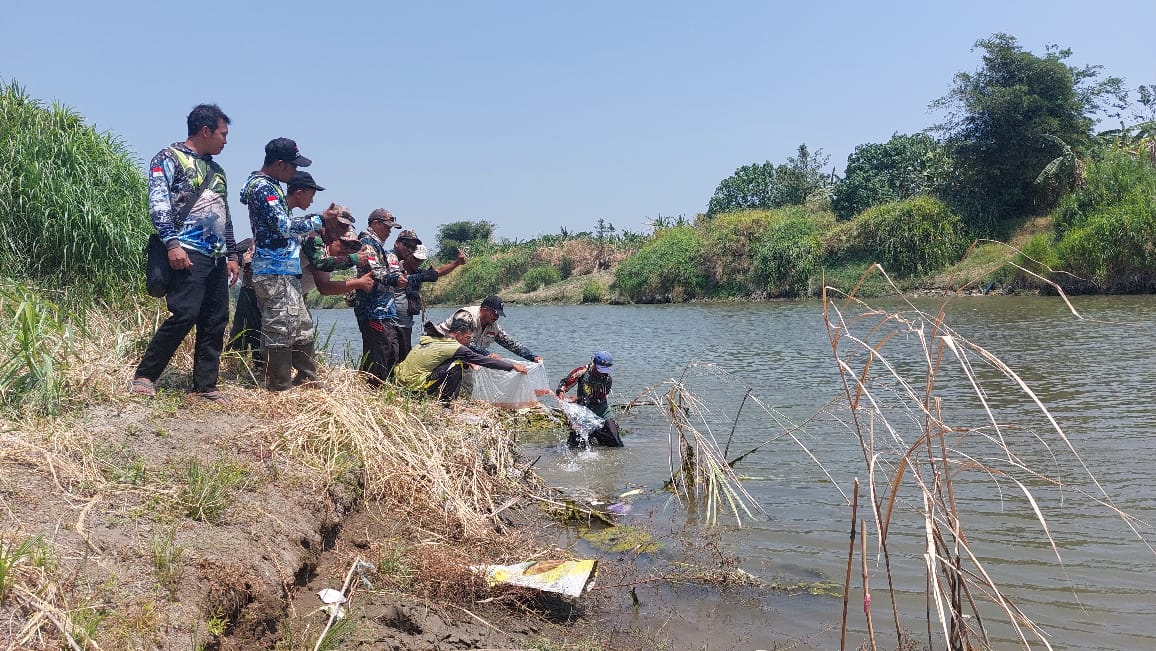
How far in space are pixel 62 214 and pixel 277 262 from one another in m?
2.51

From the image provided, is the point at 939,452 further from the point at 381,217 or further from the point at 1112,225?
the point at 1112,225

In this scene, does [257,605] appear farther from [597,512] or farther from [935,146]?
[935,146]

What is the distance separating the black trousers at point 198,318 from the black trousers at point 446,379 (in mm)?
1884

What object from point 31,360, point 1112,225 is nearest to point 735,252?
point 1112,225

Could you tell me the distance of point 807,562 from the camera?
16.2 ft

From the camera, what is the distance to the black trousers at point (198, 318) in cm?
470

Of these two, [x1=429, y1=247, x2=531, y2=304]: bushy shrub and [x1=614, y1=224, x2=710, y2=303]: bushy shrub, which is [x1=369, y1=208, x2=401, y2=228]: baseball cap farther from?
[x1=429, y1=247, x2=531, y2=304]: bushy shrub

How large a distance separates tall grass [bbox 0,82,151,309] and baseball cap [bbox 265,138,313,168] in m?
2.23

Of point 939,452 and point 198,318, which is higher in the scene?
point 198,318

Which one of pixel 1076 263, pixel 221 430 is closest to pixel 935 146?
pixel 1076 263

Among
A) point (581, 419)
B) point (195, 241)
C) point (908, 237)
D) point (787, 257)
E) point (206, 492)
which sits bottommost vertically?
point (581, 419)

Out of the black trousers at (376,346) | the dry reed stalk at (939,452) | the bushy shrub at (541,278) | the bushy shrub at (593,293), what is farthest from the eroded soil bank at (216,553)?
the bushy shrub at (541,278)

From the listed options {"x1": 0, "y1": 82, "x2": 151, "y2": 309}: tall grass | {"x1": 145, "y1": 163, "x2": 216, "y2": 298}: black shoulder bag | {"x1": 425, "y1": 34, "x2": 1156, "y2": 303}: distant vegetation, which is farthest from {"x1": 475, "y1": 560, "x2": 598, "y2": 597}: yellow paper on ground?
{"x1": 425, "y1": 34, "x2": 1156, "y2": 303}: distant vegetation

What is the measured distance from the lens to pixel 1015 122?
30.9 m
